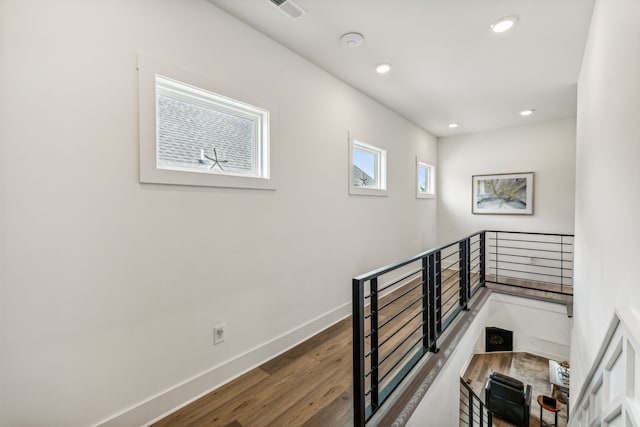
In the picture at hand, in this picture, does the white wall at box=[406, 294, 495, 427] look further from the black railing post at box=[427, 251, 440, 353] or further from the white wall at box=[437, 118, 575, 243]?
the white wall at box=[437, 118, 575, 243]

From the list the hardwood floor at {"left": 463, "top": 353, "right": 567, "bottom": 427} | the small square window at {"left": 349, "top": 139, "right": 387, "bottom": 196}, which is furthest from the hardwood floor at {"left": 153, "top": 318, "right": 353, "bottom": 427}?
the hardwood floor at {"left": 463, "top": 353, "right": 567, "bottom": 427}

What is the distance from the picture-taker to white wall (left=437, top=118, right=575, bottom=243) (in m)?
4.51

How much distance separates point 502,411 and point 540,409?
71 centimetres

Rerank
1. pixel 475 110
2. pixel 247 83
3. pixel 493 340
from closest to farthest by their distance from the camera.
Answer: pixel 247 83 < pixel 475 110 < pixel 493 340

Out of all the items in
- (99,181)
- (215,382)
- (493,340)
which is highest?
(99,181)

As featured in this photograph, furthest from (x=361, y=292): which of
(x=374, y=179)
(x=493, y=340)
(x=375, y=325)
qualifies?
(x=493, y=340)

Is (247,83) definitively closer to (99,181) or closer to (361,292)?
(99,181)

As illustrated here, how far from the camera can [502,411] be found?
3.68 metres

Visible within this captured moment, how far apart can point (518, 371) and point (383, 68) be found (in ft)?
16.0

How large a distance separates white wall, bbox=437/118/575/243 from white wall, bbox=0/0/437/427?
400 centimetres

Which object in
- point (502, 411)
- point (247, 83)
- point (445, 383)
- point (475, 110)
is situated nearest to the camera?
point (247, 83)

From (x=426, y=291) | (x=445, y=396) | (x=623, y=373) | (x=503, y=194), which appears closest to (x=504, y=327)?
(x=503, y=194)

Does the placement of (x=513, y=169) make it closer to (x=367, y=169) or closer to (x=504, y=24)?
(x=367, y=169)

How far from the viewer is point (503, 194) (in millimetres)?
5008
